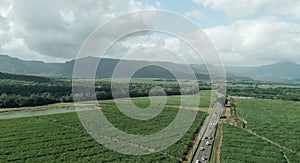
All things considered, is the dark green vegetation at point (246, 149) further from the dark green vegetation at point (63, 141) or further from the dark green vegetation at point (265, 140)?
the dark green vegetation at point (63, 141)

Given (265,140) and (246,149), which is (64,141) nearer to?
(246,149)

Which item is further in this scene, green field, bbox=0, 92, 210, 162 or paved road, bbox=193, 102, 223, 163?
paved road, bbox=193, 102, 223, 163

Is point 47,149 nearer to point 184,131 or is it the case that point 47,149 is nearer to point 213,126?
point 184,131

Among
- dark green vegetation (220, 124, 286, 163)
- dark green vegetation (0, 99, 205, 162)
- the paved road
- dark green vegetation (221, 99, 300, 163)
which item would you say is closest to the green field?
dark green vegetation (0, 99, 205, 162)

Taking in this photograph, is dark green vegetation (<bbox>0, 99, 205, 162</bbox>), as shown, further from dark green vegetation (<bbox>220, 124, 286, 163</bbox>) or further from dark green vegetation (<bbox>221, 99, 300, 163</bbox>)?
dark green vegetation (<bbox>221, 99, 300, 163</bbox>)

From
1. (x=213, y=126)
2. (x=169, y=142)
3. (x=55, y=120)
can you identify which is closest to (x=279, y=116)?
(x=213, y=126)

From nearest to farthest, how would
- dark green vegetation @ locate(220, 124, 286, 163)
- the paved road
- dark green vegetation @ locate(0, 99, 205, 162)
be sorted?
dark green vegetation @ locate(0, 99, 205, 162) < dark green vegetation @ locate(220, 124, 286, 163) < the paved road

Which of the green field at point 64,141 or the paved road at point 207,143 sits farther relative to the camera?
the paved road at point 207,143

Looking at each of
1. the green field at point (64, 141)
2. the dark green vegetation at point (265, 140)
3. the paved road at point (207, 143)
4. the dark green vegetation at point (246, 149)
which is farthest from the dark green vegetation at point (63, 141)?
the dark green vegetation at point (265, 140)
